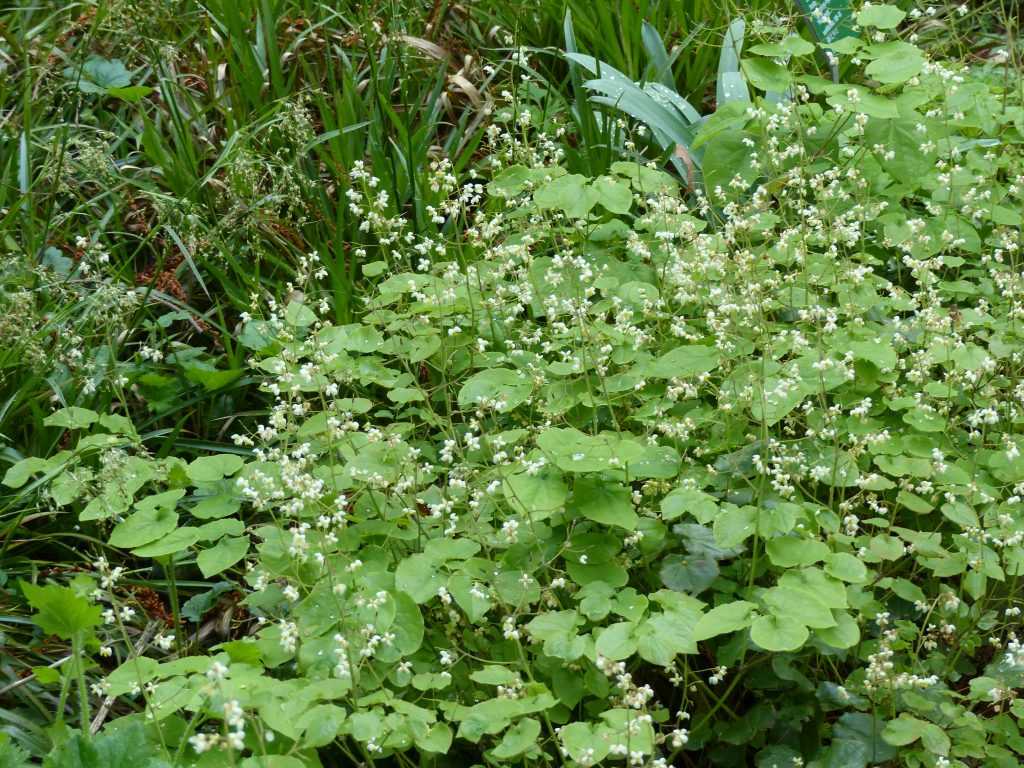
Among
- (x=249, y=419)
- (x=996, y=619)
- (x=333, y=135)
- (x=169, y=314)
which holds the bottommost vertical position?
(x=996, y=619)

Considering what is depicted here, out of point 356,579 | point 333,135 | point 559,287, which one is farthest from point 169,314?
point 356,579

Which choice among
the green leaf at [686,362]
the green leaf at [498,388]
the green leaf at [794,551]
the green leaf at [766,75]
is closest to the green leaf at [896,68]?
the green leaf at [766,75]

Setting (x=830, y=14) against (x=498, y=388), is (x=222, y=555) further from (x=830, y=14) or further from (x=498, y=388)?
(x=830, y=14)

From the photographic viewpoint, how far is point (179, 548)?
2275 mm

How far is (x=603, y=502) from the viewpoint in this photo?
2242mm

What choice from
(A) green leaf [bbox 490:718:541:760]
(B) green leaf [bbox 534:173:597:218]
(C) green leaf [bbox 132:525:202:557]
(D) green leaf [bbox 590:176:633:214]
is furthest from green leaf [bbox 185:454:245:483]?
(D) green leaf [bbox 590:176:633:214]

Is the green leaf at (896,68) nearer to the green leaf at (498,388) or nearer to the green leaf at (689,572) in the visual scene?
the green leaf at (498,388)

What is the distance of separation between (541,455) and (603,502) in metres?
0.15

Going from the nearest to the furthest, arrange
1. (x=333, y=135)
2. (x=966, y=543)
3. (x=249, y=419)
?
(x=966, y=543) → (x=249, y=419) → (x=333, y=135)

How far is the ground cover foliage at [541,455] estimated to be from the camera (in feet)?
6.79

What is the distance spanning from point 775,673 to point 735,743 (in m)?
0.15

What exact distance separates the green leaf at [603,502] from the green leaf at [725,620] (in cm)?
26

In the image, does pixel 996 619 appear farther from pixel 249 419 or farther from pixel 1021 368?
pixel 249 419

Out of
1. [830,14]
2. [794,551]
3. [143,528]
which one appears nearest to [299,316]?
[143,528]
